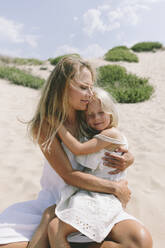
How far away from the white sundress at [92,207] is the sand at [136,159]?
85 cm

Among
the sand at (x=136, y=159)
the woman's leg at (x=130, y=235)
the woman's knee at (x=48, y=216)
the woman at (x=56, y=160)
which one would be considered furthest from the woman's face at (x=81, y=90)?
the woman's leg at (x=130, y=235)

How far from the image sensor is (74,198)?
1637 mm

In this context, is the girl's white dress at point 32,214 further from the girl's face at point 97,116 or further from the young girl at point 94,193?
the girl's face at point 97,116

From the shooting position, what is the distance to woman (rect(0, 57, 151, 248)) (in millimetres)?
1701

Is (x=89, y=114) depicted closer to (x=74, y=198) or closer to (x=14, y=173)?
(x=74, y=198)

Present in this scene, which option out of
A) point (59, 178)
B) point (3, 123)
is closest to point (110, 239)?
point (59, 178)

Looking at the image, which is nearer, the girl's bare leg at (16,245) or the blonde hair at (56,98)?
the girl's bare leg at (16,245)

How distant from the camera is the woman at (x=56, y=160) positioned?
1.70 meters

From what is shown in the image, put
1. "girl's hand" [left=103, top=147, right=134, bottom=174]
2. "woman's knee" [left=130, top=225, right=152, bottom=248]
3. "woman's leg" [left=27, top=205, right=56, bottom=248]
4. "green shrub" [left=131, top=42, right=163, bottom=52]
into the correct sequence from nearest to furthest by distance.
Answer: "woman's knee" [left=130, top=225, right=152, bottom=248], "woman's leg" [left=27, top=205, right=56, bottom=248], "girl's hand" [left=103, top=147, right=134, bottom=174], "green shrub" [left=131, top=42, right=163, bottom=52]

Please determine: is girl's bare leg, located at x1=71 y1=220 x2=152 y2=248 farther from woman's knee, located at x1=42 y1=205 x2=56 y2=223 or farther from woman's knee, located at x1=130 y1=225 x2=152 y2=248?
woman's knee, located at x1=42 y1=205 x2=56 y2=223

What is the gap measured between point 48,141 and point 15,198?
4.68 ft

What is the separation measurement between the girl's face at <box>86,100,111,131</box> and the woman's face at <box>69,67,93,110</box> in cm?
5

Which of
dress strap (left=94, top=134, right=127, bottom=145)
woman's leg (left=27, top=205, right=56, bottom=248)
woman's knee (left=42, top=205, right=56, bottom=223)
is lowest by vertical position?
woman's leg (left=27, top=205, right=56, bottom=248)

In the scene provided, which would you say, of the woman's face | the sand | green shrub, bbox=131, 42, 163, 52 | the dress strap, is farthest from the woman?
green shrub, bbox=131, 42, 163, 52
